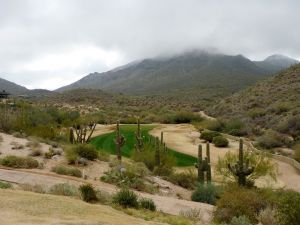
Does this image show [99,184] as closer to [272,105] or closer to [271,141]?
[271,141]

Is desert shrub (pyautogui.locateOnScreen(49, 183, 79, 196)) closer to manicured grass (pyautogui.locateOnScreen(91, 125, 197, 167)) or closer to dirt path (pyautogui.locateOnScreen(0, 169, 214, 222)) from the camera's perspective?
dirt path (pyautogui.locateOnScreen(0, 169, 214, 222))

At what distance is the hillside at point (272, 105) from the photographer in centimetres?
5878

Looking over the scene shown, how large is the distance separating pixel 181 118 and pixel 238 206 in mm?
64478

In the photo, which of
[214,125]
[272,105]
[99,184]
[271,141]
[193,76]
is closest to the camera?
[99,184]

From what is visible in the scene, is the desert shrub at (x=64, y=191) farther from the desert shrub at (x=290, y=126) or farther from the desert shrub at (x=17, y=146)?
the desert shrub at (x=290, y=126)

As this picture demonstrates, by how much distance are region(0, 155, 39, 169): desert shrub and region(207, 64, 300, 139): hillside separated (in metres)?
33.9

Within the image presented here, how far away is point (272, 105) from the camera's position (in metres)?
69.4


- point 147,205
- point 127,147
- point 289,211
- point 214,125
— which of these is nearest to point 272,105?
point 214,125

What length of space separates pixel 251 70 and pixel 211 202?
474 feet

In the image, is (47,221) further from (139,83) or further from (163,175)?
(139,83)

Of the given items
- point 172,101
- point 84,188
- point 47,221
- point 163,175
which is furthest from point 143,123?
point 47,221

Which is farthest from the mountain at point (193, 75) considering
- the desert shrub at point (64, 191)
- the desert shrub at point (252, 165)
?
the desert shrub at point (64, 191)

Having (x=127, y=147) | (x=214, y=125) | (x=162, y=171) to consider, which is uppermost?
(x=214, y=125)

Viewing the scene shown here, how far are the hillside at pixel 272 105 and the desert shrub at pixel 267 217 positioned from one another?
37057 millimetres
